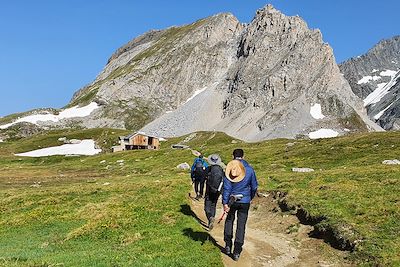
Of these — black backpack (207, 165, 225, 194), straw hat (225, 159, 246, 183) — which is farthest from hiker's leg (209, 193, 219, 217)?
straw hat (225, 159, 246, 183)

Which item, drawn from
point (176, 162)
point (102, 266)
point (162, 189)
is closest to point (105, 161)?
point (176, 162)

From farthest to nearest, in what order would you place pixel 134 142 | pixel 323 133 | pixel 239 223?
pixel 323 133 < pixel 134 142 < pixel 239 223

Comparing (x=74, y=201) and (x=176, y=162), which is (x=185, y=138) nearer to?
(x=176, y=162)

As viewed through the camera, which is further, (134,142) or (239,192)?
(134,142)

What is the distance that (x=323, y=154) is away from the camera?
2562 inches

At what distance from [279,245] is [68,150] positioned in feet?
468

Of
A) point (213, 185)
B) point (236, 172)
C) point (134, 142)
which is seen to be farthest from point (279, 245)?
point (134, 142)

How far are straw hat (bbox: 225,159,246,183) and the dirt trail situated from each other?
3363 millimetres

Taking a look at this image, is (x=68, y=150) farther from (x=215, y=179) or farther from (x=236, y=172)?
(x=236, y=172)

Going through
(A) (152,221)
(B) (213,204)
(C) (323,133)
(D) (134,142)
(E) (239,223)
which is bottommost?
(A) (152,221)

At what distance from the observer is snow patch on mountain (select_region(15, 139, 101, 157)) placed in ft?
488

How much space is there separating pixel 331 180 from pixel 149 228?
19192 millimetres

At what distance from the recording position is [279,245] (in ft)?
72.0

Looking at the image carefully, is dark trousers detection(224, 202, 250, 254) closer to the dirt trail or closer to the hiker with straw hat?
the hiker with straw hat
